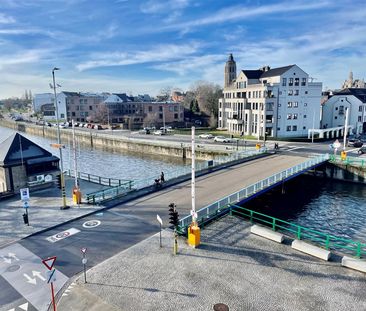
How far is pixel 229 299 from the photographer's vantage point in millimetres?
12320

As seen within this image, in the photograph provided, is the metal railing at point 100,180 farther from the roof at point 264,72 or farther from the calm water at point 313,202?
the roof at point 264,72

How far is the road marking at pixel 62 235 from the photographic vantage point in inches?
714

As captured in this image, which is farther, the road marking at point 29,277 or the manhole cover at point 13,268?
the manhole cover at point 13,268

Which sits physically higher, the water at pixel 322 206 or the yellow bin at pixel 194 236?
the yellow bin at pixel 194 236

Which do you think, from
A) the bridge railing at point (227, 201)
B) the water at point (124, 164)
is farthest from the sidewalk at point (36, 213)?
the water at point (124, 164)

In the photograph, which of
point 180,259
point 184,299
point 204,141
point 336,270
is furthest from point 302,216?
point 204,141

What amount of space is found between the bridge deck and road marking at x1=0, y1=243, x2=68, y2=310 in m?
7.93

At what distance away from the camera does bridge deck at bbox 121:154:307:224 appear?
23.0 metres

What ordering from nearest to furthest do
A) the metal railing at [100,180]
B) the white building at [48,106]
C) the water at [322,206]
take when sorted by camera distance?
the water at [322,206] < the metal railing at [100,180] < the white building at [48,106]

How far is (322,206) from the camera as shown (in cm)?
3034

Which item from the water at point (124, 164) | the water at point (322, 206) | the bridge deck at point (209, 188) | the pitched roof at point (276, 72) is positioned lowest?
the water at point (322, 206)

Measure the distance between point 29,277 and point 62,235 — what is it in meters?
4.54

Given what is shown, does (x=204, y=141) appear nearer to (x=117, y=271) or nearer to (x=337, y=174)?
(x=337, y=174)

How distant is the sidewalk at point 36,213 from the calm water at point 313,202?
1303 cm
